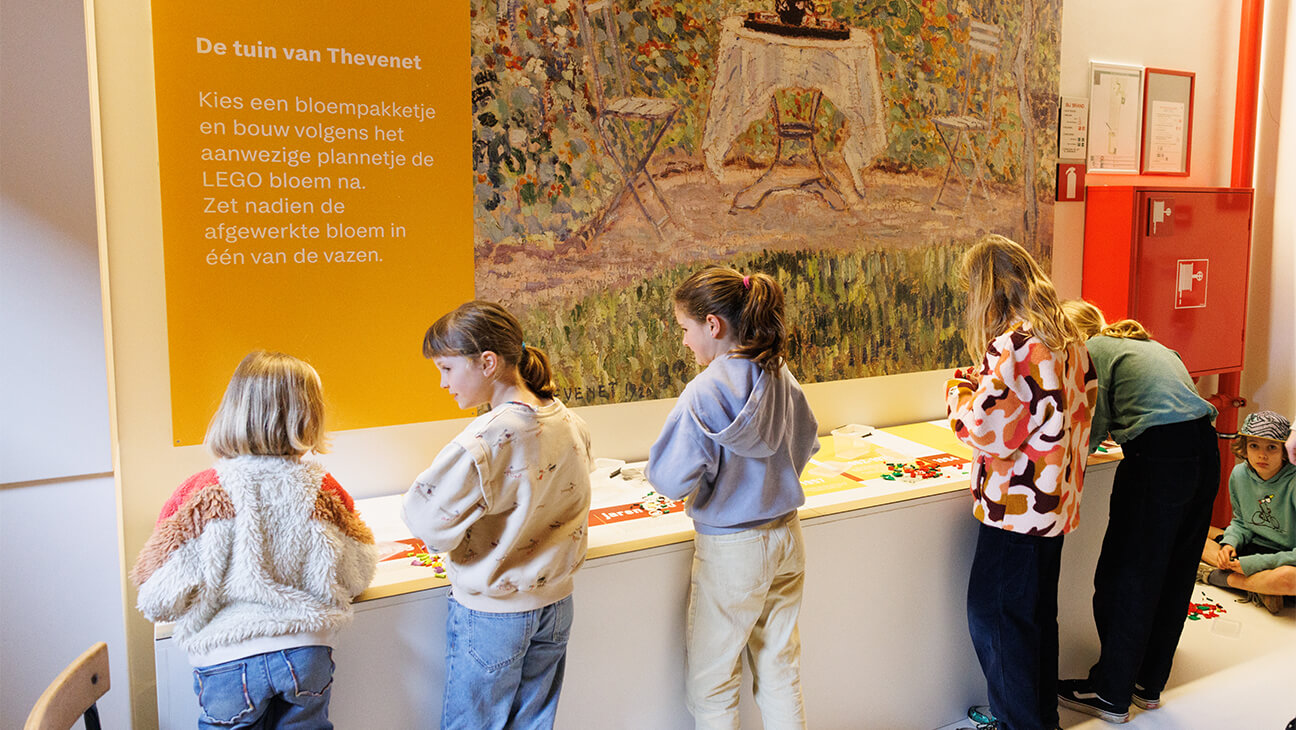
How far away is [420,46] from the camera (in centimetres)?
252

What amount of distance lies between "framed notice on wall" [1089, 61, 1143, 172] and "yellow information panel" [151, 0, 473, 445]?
2.71 m

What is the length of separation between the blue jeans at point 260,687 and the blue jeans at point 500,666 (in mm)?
285

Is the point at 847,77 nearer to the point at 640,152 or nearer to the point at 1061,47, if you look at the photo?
the point at 640,152

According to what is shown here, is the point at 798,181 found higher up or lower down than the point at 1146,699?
higher up

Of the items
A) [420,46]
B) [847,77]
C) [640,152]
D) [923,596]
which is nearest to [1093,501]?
[923,596]

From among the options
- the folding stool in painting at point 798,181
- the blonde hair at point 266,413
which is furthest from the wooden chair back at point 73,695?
the folding stool in painting at point 798,181

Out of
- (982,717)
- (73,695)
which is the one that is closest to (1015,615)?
(982,717)

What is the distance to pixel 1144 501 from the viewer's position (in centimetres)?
288

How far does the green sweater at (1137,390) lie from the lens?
280 centimetres

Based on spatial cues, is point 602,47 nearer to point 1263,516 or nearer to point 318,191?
point 318,191

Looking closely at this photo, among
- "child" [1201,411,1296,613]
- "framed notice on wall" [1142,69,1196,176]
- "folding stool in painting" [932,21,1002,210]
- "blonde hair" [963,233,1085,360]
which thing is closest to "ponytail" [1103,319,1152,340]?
"blonde hair" [963,233,1085,360]

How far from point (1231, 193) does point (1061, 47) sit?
3.49ft

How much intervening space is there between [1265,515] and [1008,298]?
2.07 metres

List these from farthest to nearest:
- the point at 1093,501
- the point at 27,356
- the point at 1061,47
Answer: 1. the point at 1061,47
2. the point at 1093,501
3. the point at 27,356
